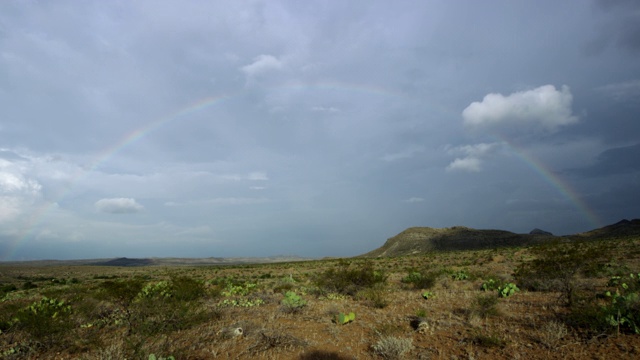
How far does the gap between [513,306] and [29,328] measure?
1468 cm

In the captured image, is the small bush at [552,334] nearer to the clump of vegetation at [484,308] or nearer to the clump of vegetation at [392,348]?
the clump of vegetation at [484,308]

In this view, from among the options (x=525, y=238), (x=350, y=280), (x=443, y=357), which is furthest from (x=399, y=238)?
(x=443, y=357)

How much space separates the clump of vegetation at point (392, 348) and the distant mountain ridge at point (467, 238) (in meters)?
102

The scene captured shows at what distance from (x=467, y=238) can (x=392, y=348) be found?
117m

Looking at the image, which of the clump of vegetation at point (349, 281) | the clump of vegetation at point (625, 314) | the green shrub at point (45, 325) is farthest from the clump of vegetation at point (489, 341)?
the green shrub at point (45, 325)

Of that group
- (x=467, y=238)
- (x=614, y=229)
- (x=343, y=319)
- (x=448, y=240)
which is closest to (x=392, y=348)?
(x=343, y=319)

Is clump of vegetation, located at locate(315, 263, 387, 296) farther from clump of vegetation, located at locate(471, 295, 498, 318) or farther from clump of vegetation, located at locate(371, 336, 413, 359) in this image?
clump of vegetation, located at locate(371, 336, 413, 359)

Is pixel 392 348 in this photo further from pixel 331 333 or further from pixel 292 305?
pixel 292 305

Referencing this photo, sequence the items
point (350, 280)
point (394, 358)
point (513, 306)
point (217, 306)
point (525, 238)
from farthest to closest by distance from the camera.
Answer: point (525, 238)
point (350, 280)
point (217, 306)
point (513, 306)
point (394, 358)

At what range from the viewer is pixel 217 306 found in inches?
515

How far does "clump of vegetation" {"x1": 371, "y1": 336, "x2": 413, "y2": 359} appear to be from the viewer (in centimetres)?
750

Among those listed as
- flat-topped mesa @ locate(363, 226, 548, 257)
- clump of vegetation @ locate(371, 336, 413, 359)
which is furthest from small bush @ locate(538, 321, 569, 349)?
flat-topped mesa @ locate(363, 226, 548, 257)

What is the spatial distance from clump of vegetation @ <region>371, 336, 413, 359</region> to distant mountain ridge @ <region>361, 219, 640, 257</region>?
102 metres

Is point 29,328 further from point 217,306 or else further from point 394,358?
point 394,358
